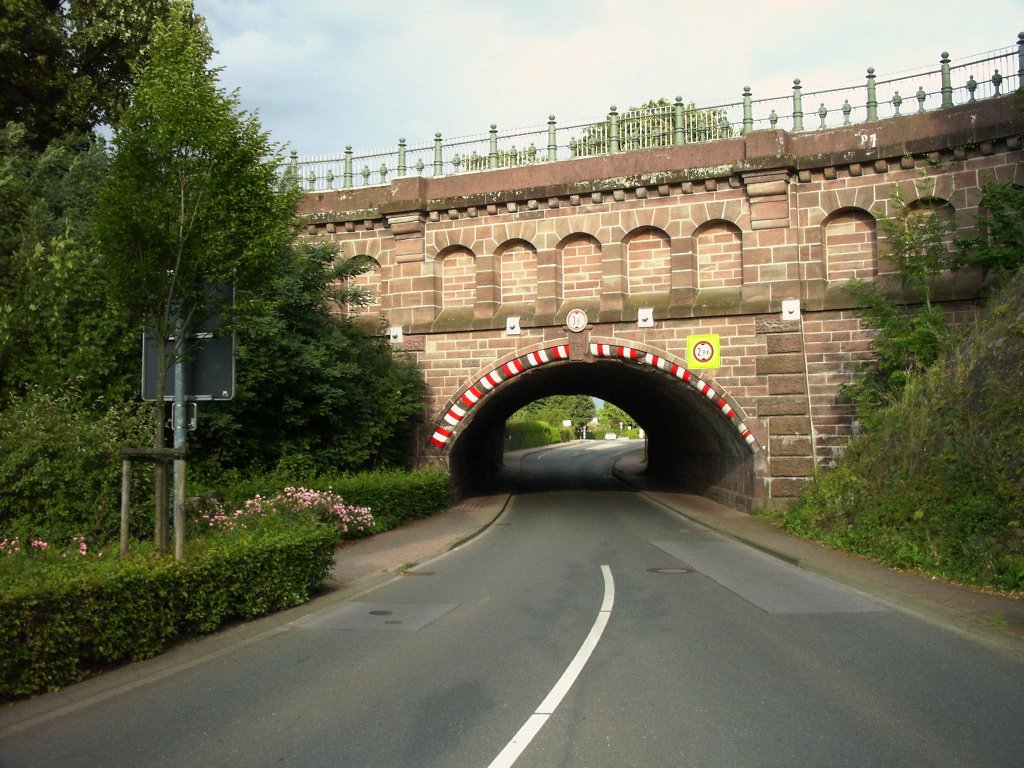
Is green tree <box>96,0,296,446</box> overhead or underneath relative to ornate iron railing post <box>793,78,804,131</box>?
underneath

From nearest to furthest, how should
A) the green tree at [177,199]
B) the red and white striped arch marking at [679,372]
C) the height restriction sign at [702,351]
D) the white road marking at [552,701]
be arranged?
1. the white road marking at [552,701]
2. the green tree at [177,199]
3. the red and white striped arch marking at [679,372]
4. the height restriction sign at [702,351]

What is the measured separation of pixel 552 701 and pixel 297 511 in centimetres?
711

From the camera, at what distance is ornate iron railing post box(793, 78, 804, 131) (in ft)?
64.5

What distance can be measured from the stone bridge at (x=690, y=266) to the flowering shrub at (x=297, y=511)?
630 cm

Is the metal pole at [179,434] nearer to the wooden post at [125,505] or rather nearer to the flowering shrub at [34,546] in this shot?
the wooden post at [125,505]

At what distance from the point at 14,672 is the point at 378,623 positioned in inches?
141

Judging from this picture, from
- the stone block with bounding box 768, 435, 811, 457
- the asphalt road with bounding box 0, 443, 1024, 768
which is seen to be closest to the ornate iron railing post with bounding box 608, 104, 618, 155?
the stone block with bounding box 768, 435, 811, 457

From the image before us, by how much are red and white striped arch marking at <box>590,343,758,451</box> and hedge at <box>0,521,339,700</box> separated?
1251 cm

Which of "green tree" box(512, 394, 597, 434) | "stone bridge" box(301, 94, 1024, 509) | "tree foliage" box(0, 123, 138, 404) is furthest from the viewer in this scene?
"green tree" box(512, 394, 597, 434)

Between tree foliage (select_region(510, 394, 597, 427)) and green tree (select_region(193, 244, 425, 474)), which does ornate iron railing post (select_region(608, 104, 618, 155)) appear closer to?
green tree (select_region(193, 244, 425, 474))

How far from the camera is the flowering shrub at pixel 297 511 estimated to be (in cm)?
1030

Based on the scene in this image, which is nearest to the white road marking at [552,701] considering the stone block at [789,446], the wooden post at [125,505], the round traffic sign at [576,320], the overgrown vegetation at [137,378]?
the overgrown vegetation at [137,378]

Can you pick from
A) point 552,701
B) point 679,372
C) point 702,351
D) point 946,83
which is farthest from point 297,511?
point 946,83

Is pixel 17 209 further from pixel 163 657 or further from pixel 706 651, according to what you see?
pixel 706 651
